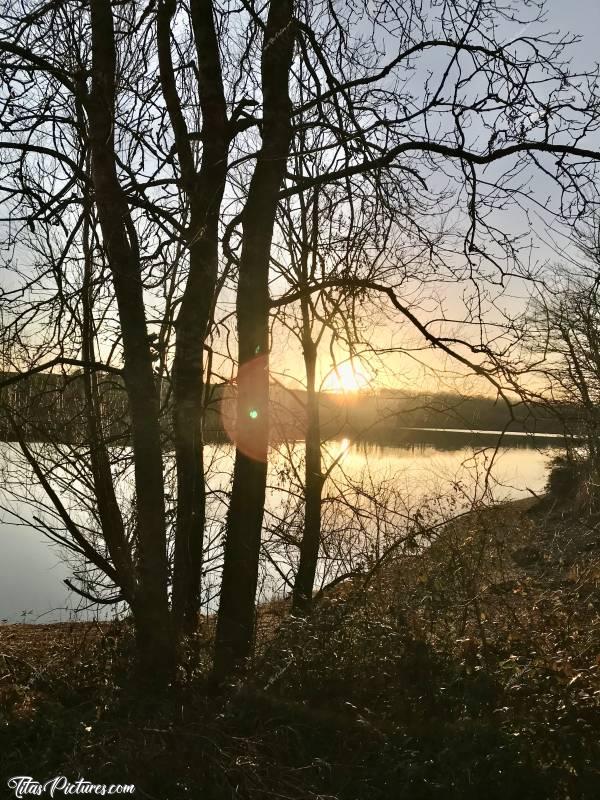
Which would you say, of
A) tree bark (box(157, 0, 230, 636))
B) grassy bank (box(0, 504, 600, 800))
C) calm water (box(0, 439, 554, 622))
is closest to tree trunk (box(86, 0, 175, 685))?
grassy bank (box(0, 504, 600, 800))

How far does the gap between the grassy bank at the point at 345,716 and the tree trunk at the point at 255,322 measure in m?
0.53

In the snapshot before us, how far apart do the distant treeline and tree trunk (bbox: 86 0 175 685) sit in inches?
35.3

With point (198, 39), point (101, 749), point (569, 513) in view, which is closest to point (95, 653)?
point (101, 749)

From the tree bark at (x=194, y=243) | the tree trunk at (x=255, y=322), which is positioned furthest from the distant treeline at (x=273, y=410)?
the tree trunk at (x=255, y=322)

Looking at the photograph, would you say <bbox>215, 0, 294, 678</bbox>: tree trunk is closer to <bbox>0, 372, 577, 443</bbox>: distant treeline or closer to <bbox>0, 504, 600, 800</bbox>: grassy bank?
<bbox>0, 504, 600, 800</bbox>: grassy bank

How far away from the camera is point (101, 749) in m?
3.72

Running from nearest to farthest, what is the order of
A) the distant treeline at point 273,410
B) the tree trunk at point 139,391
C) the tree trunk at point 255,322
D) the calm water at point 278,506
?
1. the tree trunk at point 139,391
2. the tree trunk at point 255,322
3. the distant treeline at point 273,410
4. the calm water at point 278,506

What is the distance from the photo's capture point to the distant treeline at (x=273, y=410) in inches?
248

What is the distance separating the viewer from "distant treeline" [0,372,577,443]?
248 inches

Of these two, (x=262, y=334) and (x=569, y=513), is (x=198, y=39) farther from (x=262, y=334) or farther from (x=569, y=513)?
(x=569, y=513)

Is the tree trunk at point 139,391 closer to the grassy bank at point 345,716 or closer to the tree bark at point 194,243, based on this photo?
the grassy bank at point 345,716

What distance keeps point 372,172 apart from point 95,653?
4425 mm

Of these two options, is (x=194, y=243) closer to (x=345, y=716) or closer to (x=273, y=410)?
(x=345, y=716)

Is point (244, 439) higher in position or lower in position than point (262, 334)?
A: lower
